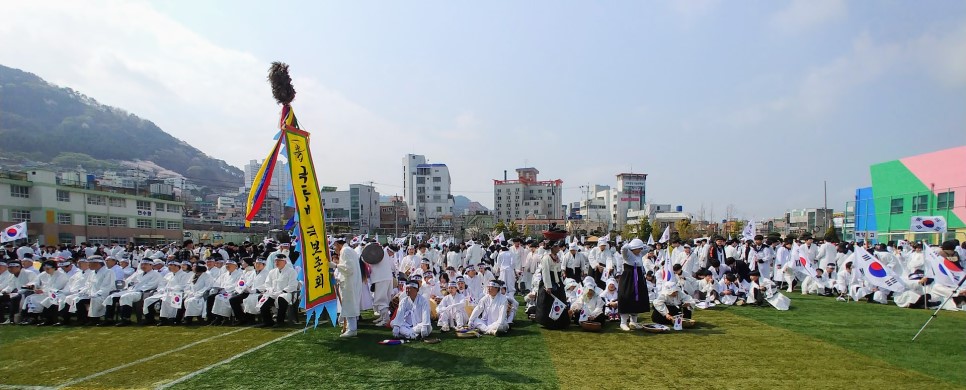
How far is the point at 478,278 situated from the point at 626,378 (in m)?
5.59

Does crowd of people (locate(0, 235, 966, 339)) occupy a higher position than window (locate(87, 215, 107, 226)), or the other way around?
crowd of people (locate(0, 235, 966, 339))

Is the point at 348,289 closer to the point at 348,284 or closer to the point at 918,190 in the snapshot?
the point at 348,284

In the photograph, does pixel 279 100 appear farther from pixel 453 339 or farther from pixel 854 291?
pixel 854 291

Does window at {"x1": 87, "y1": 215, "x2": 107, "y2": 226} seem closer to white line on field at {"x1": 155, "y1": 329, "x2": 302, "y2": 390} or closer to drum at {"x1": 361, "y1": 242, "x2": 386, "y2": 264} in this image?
drum at {"x1": 361, "y1": 242, "x2": 386, "y2": 264}

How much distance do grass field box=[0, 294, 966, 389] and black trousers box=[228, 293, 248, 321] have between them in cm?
45

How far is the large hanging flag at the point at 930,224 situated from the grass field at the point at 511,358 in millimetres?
Result: 11039

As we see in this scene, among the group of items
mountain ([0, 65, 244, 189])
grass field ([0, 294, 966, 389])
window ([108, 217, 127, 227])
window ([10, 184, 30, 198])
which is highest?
mountain ([0, 65, 244, 189])

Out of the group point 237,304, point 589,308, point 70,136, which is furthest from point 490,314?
point 70,136

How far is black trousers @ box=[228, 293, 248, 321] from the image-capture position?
9.62m

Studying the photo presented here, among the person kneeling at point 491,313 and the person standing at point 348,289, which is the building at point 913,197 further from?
the person standing at point 348,289

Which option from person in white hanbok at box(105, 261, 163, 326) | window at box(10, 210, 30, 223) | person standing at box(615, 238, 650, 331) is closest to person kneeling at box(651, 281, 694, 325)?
person standing at box(615, 238, 650, 331)

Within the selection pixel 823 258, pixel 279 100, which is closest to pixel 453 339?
pixel 279 100

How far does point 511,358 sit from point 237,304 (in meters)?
5.53

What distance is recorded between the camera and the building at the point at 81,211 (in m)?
37.4
